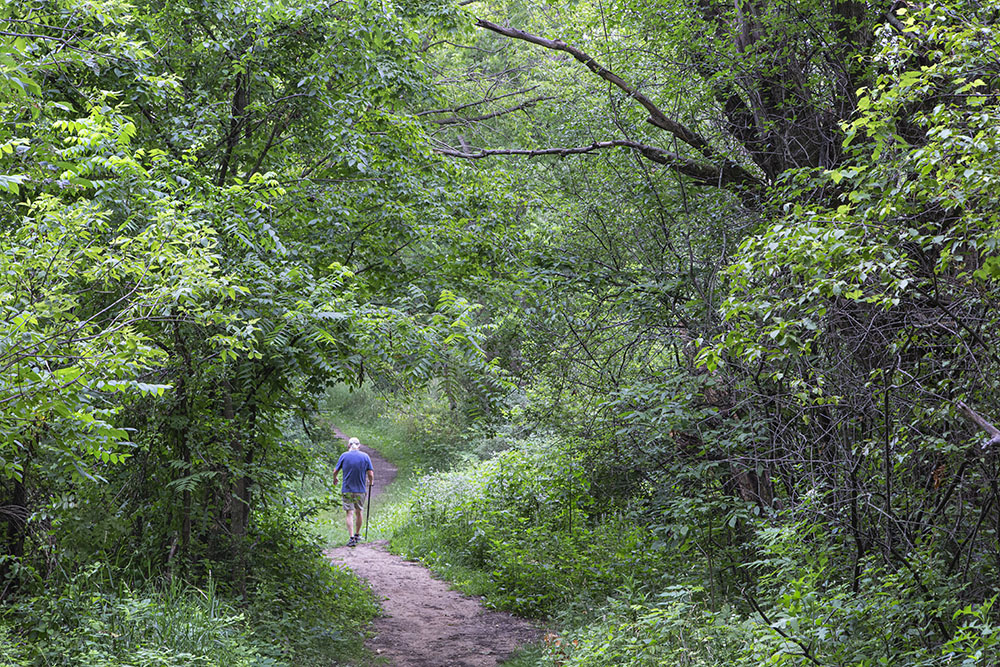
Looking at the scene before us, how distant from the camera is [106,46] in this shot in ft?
21.9

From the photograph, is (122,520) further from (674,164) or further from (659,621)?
(674,164)

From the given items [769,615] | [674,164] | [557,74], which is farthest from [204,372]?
[557,74]

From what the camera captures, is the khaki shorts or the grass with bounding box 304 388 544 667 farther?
the khaki shorts

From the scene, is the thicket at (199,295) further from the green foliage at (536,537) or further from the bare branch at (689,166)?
the green foliage at (536,537)

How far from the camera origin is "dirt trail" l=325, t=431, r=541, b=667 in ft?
25.0

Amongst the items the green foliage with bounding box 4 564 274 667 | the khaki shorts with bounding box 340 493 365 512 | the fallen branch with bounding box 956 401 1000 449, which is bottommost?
the khaki shorts with bounding box 340 493 365 512

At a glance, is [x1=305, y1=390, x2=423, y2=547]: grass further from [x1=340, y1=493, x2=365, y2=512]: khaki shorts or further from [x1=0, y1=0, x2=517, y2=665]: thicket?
[x1=0, y1=0, x2=517, y2=665]: thicket

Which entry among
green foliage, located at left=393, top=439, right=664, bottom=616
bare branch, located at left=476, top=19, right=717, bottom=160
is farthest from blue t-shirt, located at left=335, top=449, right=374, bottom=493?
bare branch, located at left=476, top=19, right=717, bottom=160

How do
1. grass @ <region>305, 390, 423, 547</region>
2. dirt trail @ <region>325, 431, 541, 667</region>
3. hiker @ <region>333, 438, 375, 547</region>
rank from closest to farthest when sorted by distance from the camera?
1. dirt trail @ <region>325, 431, 541, 667</region>
2. hiker @ <region>333, 438, 375, 547</region>
3. grass @ <region>305, 390, 423, 547</region>

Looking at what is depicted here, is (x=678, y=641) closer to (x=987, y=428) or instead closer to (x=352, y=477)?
(x=987, y=428)

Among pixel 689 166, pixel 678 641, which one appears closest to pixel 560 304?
pixel 689 166

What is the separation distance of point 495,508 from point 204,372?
5710 millimetres

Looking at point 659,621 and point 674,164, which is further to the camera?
point 674,164

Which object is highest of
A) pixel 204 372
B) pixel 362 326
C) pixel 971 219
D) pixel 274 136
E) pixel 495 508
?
pixel 274 136
